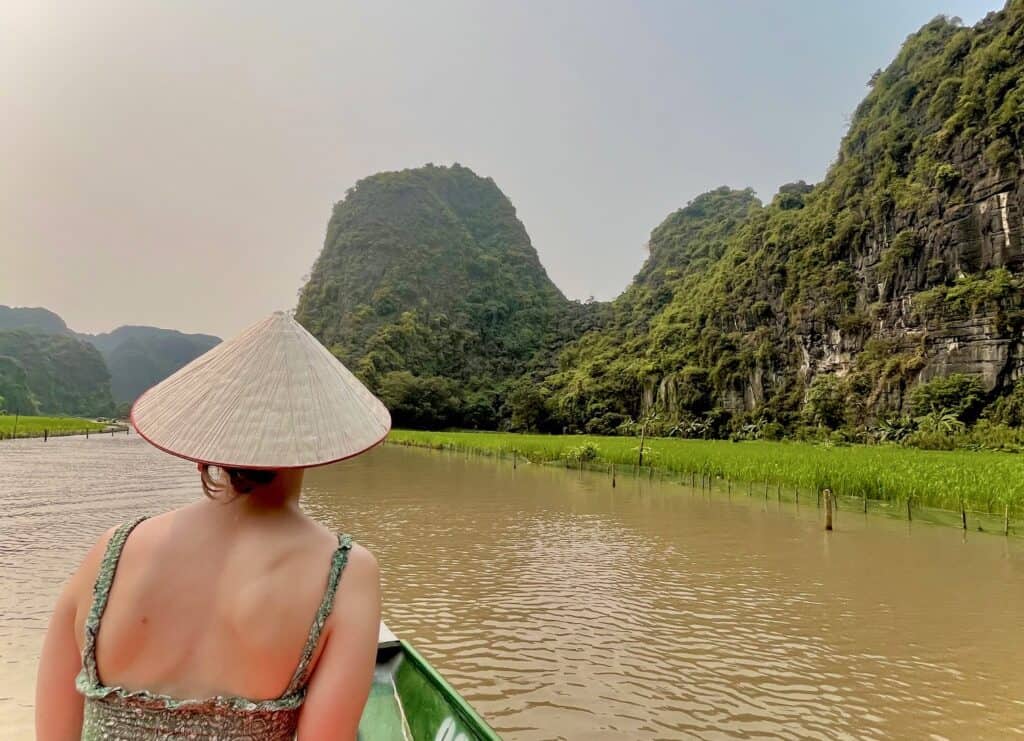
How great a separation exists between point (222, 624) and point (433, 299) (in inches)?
2699

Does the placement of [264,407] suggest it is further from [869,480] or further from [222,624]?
[869,480]

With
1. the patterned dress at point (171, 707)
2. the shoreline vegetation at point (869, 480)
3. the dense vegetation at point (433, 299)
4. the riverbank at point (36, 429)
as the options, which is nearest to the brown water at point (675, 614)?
Result: the shoreline vegetation at point (869, 480)

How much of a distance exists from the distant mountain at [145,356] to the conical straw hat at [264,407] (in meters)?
107

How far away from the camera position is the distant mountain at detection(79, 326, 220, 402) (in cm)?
10594

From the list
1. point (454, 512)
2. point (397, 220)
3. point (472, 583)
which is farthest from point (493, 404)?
point (472, 583)

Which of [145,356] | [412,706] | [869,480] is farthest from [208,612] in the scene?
[145,356]

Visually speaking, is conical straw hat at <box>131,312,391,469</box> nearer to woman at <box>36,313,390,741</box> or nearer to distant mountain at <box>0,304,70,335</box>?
woman at <box>36,313,390,741</box>

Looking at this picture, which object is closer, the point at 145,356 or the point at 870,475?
the point at 870,475

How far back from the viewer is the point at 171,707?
0.85 meters

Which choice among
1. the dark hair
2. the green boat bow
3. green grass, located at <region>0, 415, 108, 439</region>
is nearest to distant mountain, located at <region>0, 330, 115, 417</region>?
green grass, located at <region>0, 415, 108, 439</region>

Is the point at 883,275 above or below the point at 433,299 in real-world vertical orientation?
below

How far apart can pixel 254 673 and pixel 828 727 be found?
149 inches

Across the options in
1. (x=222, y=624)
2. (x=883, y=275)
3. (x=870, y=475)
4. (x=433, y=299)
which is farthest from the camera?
(x=433, y=299)

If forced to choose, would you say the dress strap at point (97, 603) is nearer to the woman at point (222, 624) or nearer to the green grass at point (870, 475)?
the woman at point (222, 624)
